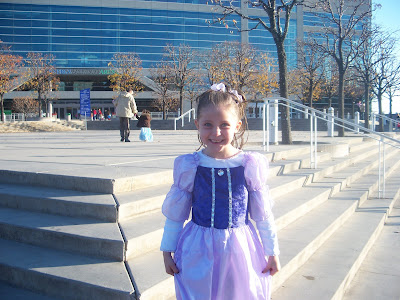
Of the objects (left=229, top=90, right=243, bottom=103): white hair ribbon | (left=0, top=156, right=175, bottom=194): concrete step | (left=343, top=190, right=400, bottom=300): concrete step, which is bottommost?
(left=343, top=190, right=400, bottom=300): concrete step

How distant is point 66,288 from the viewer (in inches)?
112

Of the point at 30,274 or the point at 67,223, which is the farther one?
the point at 67,223

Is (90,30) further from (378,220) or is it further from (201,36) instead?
(378,220)

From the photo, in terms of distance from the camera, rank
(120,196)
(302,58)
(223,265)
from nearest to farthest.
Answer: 1. (223,265)
2. (120,196)
3. (302,58)

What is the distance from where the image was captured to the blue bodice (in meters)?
2.14

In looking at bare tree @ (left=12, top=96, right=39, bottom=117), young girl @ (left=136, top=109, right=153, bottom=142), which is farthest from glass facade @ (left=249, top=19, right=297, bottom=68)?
young girl @ (left=136, top=109, right=153, bottom=142)

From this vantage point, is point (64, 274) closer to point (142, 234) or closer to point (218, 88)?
point (142, 234)

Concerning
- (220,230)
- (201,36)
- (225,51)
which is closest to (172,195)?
(220,230)

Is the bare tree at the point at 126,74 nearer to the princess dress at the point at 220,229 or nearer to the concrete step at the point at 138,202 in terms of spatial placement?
the concrete step at the point at 138,202

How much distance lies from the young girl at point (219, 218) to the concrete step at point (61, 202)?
1477 mm

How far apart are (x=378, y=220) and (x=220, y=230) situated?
4.27m

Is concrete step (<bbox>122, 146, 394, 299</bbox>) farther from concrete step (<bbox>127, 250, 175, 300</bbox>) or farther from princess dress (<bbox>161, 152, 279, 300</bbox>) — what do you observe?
princess dress (<bbox>161, 152, 279, 300</bbox>)

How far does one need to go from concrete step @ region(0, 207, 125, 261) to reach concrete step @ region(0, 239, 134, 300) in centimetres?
6

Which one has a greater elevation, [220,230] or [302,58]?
[302,58]
